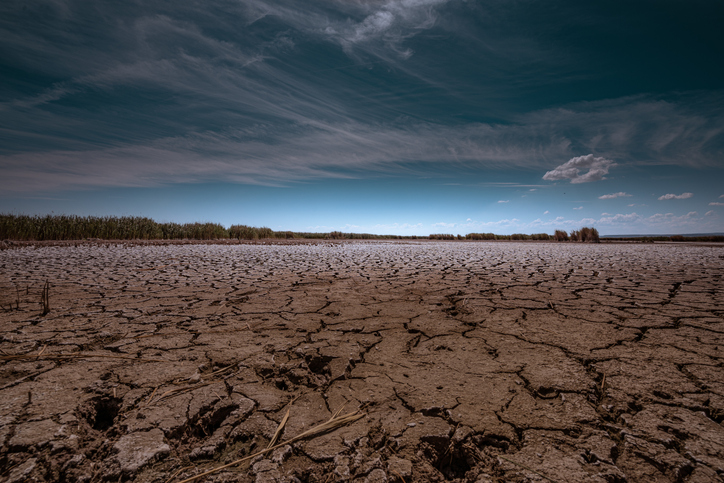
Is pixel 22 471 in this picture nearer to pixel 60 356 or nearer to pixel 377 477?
pixel 60 356

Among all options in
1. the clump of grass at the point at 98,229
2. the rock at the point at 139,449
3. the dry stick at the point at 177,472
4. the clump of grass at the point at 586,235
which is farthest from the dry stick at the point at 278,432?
the clump of grass at the point at 586,235

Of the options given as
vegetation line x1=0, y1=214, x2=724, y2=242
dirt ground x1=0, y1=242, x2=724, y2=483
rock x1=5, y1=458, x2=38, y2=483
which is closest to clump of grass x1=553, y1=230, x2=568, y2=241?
vegetation line x1=0, y1=214, x2=724, y2=242

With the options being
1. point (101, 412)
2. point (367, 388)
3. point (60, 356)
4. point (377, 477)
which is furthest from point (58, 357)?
point (377, 477)

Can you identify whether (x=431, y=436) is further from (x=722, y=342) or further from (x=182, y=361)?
(x=722, y=342)

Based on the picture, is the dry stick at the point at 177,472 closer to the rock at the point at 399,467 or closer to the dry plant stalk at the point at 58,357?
the rock at the point at 399,467

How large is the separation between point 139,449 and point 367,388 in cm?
106

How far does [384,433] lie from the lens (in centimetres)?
133

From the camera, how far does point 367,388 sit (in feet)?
5.62

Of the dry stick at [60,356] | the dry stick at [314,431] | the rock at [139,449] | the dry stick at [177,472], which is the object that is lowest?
the dry stick at [177,472]

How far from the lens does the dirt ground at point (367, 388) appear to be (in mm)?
1168

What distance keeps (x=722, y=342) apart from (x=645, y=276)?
3.26 metres

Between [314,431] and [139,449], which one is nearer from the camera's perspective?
[139,449]

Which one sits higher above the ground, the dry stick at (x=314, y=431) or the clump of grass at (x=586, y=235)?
the clump of grass at (x=586, y=235)

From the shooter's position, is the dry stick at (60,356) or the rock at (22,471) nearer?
the rock at (22,471)
